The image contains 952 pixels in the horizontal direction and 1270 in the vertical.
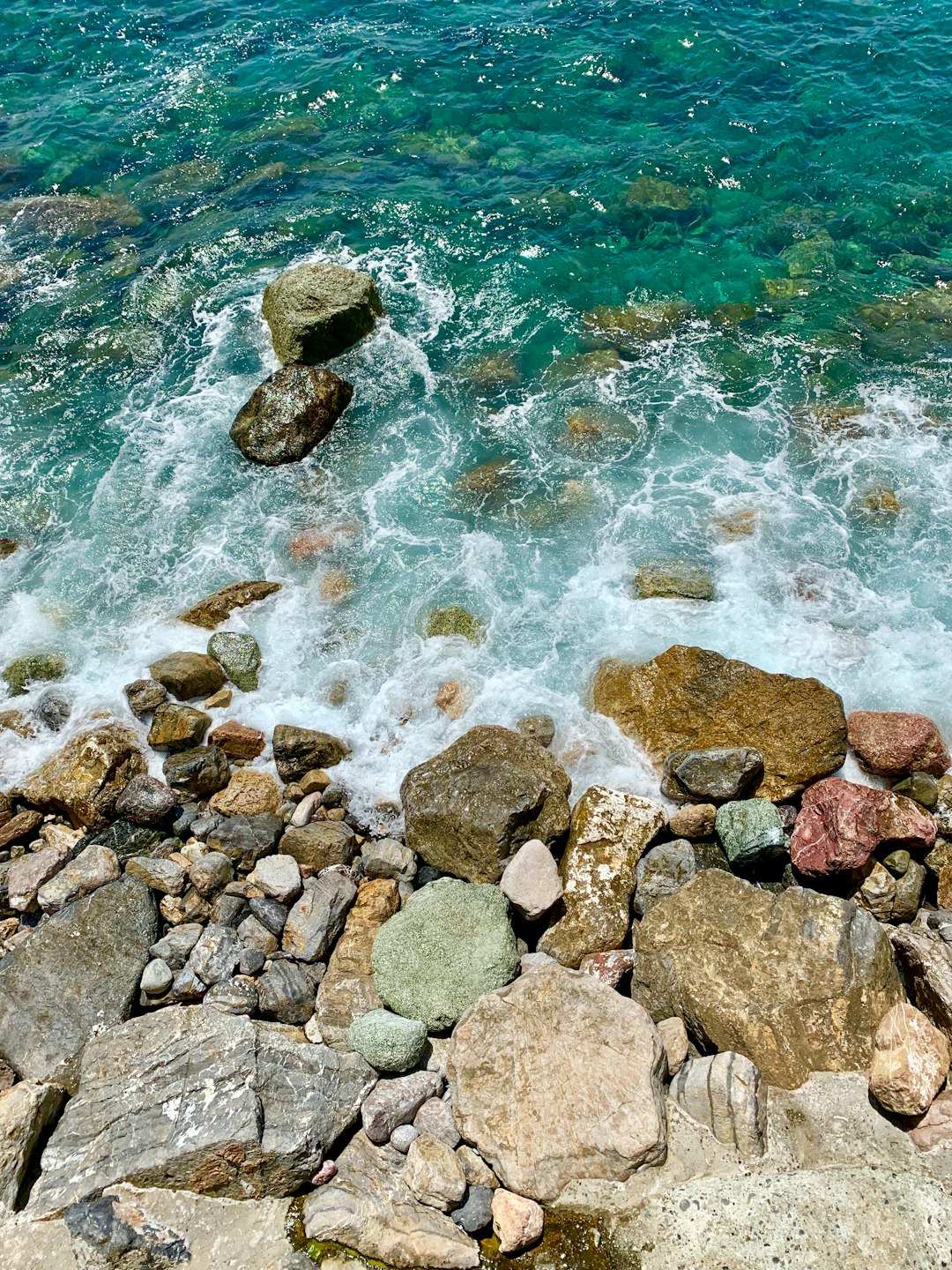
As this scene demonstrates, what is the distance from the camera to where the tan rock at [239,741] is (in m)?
12.7

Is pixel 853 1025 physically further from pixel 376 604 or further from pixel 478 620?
pixel 376 604

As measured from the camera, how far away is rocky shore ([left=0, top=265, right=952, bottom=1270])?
7.58m

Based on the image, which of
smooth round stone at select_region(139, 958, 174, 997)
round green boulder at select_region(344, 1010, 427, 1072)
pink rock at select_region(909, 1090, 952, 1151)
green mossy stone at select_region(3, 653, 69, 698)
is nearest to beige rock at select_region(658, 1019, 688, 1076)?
pink rock at select_region(909, 1090, 952, 1151)

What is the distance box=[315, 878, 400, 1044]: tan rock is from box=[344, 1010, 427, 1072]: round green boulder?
0.48m

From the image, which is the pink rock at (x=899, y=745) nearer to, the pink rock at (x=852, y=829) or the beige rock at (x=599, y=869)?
the pink rock at (x=852, y=829)

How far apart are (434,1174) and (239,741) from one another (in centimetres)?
669

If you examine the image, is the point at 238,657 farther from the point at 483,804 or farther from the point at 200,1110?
the point at 200,1110

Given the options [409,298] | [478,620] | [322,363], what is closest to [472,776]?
[478,620]

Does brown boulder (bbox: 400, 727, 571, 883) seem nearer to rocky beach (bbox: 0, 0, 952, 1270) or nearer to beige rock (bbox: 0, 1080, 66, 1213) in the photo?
rocky beach (bbox: 0, 0, 952, 1270)

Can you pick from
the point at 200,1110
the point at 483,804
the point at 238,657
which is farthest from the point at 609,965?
the point at 238,657

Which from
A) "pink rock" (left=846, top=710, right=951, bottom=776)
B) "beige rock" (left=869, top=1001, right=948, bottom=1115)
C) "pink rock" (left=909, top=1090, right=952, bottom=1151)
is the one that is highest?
"beige rock" (left=869, top=1001, right=948, bottom=1115)

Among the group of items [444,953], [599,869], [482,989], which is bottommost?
[599,869]

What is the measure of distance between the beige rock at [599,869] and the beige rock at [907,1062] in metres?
2.93

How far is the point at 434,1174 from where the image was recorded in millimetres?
7734
